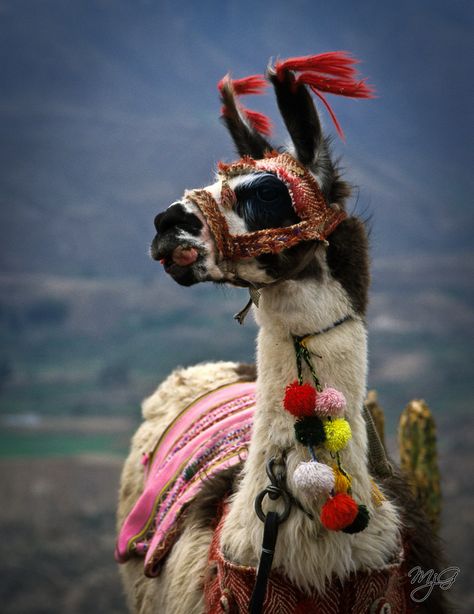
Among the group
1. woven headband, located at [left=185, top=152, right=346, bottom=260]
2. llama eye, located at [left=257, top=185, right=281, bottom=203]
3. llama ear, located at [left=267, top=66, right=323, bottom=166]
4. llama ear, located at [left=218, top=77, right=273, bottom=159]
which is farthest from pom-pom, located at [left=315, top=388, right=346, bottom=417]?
llama ear, located at [left=218, top=77, right=273, bottom=159]

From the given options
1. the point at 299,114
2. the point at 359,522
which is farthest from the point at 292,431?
the point at 299,114

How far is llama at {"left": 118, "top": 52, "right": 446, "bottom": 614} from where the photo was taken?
5.25ft

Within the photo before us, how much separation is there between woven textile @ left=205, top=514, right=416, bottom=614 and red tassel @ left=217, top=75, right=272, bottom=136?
1.23 metres

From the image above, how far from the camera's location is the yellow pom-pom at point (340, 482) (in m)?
1.57

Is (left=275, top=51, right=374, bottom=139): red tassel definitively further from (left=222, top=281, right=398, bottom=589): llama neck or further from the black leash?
the black leash

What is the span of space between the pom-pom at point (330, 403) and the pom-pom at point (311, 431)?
2 cm

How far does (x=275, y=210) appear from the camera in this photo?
1.67 metres

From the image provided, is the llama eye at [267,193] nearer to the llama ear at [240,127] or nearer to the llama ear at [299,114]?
the llama ear at [299,114]

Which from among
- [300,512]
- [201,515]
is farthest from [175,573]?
[300,512]

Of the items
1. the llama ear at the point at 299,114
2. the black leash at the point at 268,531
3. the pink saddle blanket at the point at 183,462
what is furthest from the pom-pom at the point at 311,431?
the llama ear at the point at 299,114

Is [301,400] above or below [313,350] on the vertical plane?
below

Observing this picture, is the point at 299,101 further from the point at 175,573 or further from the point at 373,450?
the point at 175,573

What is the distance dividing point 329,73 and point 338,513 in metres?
1.10

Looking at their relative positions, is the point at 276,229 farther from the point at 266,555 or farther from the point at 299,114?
the point at 266,555
